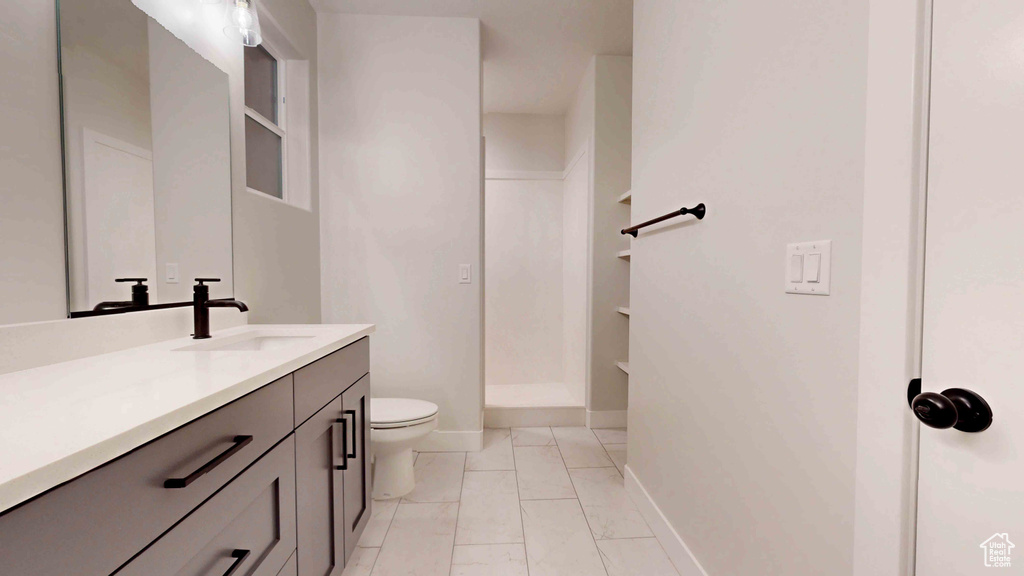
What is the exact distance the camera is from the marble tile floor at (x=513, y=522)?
4.82 ft

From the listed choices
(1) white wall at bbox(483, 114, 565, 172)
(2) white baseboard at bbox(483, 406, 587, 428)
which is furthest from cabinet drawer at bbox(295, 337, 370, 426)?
(1) white wall at bbox(483, 114, 565, 172)

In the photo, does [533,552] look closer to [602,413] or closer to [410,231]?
[602,413]

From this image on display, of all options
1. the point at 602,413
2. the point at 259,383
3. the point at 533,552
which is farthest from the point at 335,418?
the point at 602,413

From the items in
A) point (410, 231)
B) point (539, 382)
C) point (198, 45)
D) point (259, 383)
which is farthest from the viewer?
point (539, 382)

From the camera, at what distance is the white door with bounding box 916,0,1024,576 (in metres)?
0.49

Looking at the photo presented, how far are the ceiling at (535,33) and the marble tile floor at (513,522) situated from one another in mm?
2541

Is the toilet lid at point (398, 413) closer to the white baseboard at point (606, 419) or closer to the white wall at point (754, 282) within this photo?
the white wall at point (754, 282)

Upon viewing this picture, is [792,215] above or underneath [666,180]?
underneath

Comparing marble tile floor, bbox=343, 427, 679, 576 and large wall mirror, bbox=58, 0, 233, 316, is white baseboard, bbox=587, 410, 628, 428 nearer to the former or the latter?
marble tile floor, bbox=343, 427, 679, 576

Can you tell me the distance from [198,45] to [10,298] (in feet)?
3.42

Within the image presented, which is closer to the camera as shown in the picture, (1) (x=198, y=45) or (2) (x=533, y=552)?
(1) (x=198, y=45)

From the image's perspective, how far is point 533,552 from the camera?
1.54 metres

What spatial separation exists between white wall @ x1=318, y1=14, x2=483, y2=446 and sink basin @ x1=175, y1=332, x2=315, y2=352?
0.92 meters

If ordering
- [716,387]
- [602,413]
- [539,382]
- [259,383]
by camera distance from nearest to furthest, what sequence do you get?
1. [259,383]
2. [716,387]
3. [602,413]
4. [539,382]
